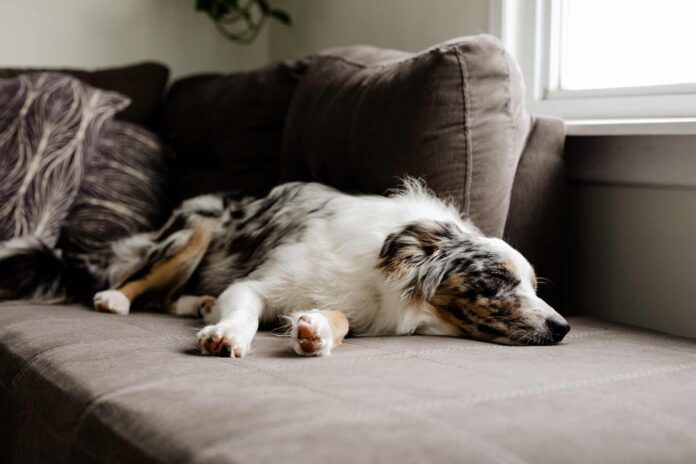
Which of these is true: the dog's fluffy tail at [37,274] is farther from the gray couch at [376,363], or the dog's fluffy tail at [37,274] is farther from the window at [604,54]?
the window at [604,54]

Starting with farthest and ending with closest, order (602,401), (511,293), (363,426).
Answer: (511,293), (602,401), (363,426)

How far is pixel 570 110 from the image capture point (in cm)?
267

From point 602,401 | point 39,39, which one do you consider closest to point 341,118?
point 602,401

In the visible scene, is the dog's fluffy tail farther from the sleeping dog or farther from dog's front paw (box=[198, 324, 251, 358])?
dog's front paw (box=[198, 324, 251, 358])

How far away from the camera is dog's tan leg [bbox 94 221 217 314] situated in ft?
8.06

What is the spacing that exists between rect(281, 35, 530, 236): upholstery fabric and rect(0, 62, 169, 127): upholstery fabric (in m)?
1.28

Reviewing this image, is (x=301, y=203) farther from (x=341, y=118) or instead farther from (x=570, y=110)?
(x=570, y=110)

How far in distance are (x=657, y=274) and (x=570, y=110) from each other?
0.62 m

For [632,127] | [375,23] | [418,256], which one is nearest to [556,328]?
[418,256]

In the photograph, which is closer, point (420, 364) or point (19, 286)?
point (420, 364)

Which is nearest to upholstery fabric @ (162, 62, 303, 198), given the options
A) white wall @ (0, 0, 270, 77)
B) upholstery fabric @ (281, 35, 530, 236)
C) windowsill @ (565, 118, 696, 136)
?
upholstery fabric @ (281, 35, 530, 236)

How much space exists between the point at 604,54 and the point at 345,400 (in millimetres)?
1704

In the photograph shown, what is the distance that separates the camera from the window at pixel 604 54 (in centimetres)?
240

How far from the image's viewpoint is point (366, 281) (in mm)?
2082
